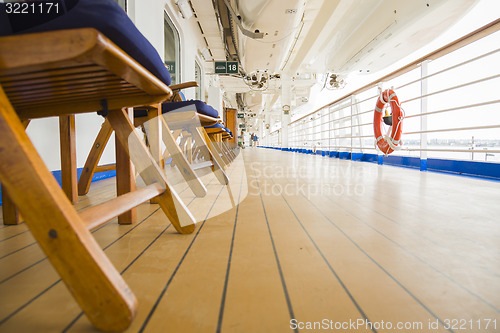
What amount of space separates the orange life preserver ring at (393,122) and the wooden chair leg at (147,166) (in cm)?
249

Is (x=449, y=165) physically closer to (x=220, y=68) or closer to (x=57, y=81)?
(x=57, y=81)

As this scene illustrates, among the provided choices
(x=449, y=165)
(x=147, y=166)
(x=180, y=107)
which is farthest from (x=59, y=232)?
(x=449, y=165)

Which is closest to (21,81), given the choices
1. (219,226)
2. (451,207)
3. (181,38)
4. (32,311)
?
(32,311)

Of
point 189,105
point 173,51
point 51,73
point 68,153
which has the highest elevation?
point 173,51

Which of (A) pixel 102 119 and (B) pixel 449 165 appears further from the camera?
(B) pixel 449 165

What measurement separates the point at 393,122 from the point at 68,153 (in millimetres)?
2688

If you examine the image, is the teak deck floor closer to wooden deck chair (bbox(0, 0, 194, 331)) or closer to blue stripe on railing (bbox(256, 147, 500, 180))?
wooden deck chair (bbox(0, 0, 194, 331))

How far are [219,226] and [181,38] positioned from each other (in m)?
3.87

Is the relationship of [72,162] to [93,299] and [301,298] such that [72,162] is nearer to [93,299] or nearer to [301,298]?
[93,299]

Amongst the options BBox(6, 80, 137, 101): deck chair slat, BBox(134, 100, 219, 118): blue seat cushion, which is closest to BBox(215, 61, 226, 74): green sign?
BBox(134, 100, 219, 118): blue seat cushion

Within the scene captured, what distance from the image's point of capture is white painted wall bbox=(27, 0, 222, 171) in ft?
4.30

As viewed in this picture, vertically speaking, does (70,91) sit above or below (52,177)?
above

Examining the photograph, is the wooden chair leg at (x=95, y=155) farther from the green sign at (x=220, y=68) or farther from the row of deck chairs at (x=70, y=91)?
the green sign at (x=220, y=68)

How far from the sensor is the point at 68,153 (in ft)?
3.45
